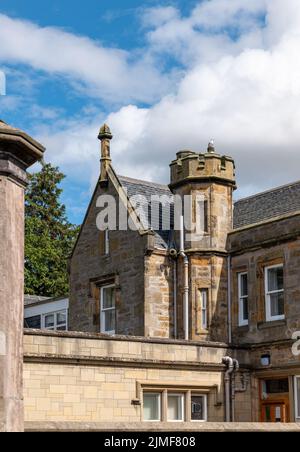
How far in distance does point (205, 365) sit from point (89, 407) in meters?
3.82

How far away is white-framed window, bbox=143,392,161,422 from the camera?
73.5ft

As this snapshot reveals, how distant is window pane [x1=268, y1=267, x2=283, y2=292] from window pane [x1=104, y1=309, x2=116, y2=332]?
532 centimetres

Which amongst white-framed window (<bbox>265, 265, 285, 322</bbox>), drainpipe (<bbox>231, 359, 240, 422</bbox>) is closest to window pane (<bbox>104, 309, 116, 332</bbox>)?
drainpipe (<bbox>231, 359, 240, 422</bbox>)

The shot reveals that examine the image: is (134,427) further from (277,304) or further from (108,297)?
(108,297)

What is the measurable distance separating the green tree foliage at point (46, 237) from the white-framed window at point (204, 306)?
2242 centimetres

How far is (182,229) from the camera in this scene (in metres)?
27.4

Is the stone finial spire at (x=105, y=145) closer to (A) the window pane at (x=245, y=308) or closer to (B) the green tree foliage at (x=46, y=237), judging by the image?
(A) the window pane at (x=245, y=308)

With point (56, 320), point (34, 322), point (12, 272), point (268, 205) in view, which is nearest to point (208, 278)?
point (268, 205)

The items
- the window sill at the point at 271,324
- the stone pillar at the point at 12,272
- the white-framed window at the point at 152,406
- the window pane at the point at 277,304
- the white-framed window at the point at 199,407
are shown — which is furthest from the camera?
the window pane at the point at 277,304

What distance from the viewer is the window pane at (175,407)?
22.8 m

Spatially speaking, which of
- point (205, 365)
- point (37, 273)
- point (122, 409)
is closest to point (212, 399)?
point (205, 365)

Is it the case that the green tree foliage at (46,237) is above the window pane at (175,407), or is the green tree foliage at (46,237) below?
above

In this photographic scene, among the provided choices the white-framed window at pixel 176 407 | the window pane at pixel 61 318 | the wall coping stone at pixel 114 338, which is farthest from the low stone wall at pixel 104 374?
the window pane at pixel 61 318

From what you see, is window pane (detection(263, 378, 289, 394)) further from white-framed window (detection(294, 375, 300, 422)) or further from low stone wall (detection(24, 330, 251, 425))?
low stone wall (detection(24, 330, 251, 425))
